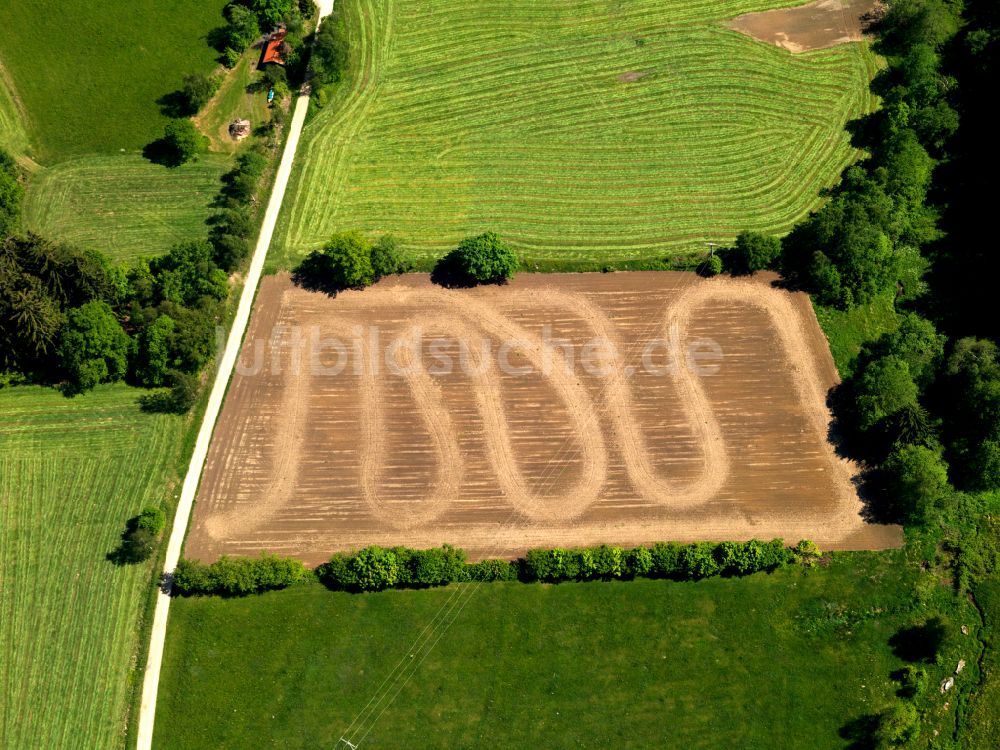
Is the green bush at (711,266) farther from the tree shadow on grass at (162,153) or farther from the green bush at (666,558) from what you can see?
the tree shadow on grass at (162,153)

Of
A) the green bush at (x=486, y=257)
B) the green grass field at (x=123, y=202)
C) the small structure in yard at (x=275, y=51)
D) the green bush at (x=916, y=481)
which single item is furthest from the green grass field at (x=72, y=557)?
the green bush at (x=916, y=481)

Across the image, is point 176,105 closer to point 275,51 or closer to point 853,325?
point 275,51

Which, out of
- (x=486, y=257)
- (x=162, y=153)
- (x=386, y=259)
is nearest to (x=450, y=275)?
(x=486, y=257)

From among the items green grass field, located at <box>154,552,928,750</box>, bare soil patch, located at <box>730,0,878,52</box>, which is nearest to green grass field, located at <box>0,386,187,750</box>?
green grass field, located at <box>154,552,928,750</box>

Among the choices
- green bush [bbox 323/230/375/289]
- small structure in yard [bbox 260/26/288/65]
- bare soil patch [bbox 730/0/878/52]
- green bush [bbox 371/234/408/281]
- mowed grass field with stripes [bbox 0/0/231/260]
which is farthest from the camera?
bare soil patch [bbox 730/0/878/52]

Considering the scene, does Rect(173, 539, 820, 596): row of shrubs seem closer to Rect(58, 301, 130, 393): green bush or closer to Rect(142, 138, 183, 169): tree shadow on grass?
Rect(58, 301, 130, 393): green bush
